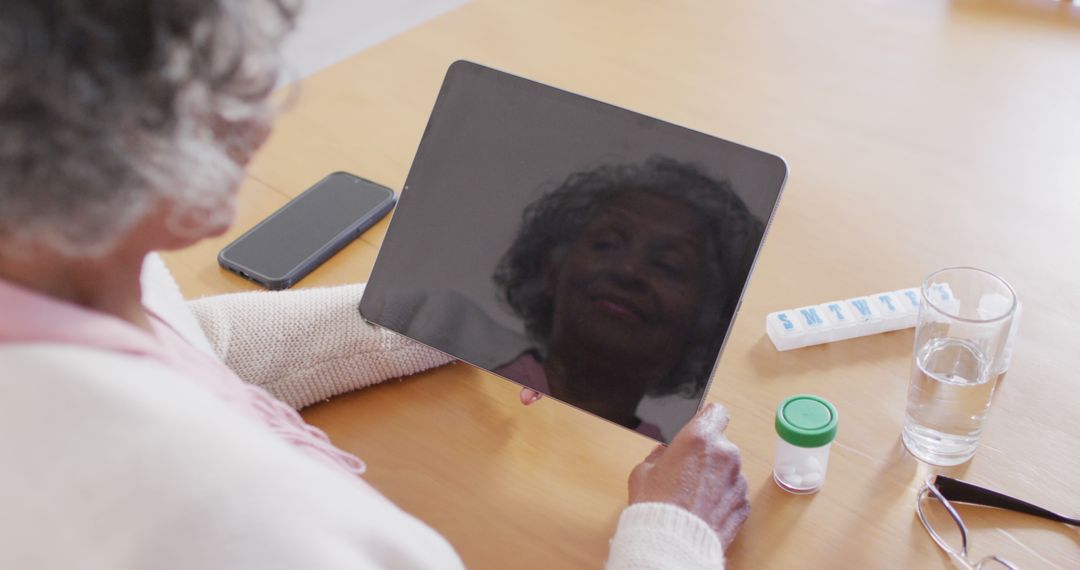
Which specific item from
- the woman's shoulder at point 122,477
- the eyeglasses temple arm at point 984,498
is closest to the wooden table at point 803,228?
the eyeglasses temple arm at point 984,498

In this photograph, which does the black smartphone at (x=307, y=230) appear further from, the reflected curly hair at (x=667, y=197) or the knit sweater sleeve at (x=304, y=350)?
the reflected curly hair at (x=667, y=197)

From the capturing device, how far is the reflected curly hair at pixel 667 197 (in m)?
0.81

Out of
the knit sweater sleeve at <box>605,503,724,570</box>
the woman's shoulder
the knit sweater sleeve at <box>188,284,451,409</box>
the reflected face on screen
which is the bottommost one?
the knit sweater sleeve at <box>605,503,724,570</box>

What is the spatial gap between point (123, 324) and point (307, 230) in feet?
1.86

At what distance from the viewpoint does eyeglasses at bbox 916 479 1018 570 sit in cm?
74

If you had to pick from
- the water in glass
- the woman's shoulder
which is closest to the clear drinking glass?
the water in glass

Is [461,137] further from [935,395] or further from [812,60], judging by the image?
[812,60]

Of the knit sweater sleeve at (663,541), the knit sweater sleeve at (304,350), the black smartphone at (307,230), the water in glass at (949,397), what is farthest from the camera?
the black smartphone at (307,230)

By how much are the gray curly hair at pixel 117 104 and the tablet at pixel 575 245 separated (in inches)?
14.4

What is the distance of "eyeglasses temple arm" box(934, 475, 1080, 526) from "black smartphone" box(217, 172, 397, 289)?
0.66 m

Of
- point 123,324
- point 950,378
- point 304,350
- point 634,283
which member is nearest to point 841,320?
point 950,378

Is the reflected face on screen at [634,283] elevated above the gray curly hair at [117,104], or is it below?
below

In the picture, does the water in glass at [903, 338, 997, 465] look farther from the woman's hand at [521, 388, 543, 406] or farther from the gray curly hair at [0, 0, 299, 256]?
the gray curly hair at [0, 0, 299, 256]

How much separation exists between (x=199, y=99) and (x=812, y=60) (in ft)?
3.47
